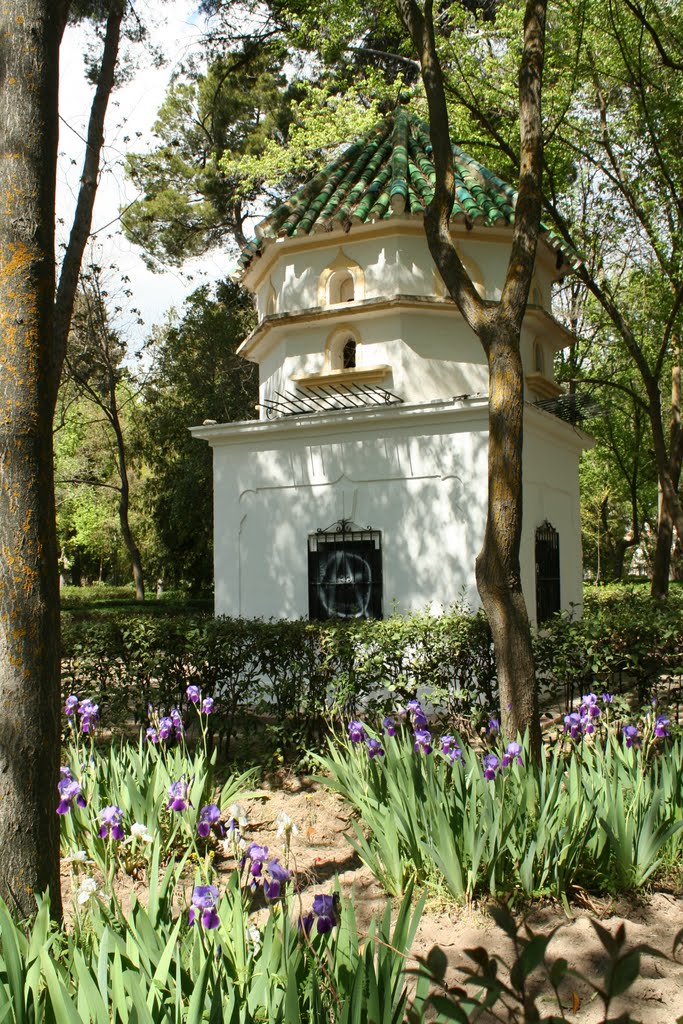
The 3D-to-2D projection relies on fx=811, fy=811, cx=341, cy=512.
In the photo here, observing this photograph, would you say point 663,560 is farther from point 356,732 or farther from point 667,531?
point 356,732

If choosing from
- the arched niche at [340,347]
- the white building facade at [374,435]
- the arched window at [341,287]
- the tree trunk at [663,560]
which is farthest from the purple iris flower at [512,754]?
the tree trunk at [663,560]

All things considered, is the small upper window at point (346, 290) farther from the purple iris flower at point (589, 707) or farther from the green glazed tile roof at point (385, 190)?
the purple iris flower at point (589, 707)

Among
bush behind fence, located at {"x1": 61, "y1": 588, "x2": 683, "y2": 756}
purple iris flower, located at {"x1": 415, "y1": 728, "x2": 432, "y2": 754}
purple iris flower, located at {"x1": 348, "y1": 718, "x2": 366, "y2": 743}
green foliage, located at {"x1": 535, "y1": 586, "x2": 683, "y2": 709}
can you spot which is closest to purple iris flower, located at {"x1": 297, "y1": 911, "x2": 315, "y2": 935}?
purple iris flower, located at {"x1": 415, "y1": 728, "x2": 432, "y2": 754}

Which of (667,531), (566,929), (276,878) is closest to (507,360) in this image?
(566,929)

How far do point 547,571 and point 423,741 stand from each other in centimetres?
701

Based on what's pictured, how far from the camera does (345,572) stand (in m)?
10.4

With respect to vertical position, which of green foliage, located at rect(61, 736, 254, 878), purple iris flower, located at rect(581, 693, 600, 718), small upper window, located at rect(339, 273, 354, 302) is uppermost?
small upper window, located at rect(339, 273, 354, 302)

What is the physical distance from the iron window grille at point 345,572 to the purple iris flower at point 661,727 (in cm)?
540

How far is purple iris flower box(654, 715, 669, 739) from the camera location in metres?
4.82

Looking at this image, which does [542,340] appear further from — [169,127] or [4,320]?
[169,127]

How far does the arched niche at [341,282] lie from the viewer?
11.3 m

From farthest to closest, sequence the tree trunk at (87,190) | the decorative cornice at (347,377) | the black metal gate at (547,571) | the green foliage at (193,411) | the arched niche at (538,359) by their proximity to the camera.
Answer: the green foliage at (193,411) → the arched niche at (538,359) → the decorative cornice at (347,377) → the black metal gate at (547,571) → the tree trunk at (87,190)

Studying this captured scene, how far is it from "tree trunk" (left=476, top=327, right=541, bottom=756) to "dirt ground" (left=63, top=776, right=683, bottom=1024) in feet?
5.01

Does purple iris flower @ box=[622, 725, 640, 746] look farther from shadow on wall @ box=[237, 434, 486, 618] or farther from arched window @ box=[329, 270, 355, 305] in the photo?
arched window @ box=[329, 270, 355, 305]
